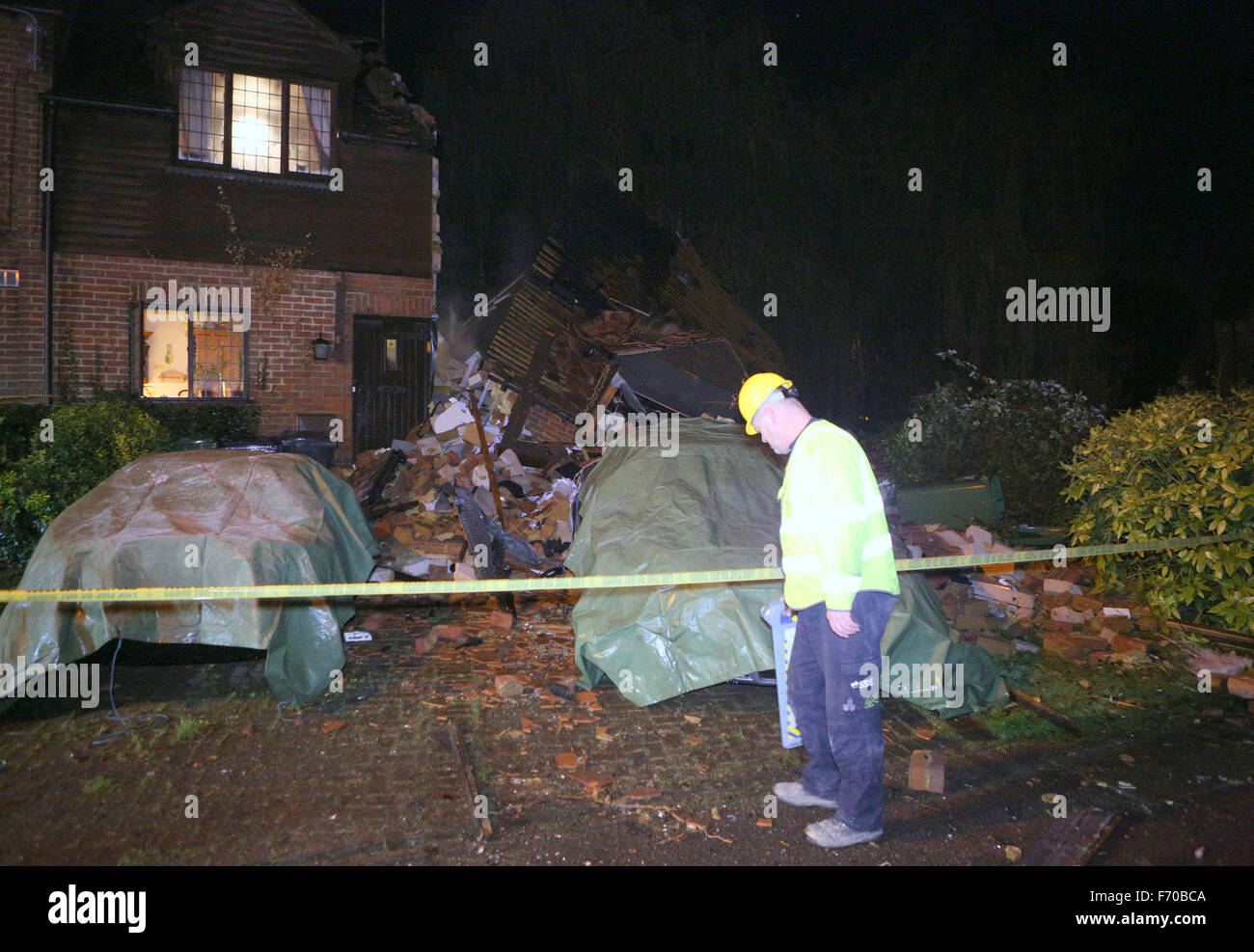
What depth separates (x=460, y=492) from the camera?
930 centimetres

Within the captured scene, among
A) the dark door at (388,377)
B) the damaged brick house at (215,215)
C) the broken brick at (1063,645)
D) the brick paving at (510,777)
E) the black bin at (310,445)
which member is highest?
the damaged brick house at (215,215)

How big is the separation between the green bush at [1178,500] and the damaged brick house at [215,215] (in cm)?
974

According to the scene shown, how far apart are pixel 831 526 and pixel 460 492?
6.55 meters

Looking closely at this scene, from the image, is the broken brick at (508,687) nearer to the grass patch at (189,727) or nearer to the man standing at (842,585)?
the grass patch at (189,727)

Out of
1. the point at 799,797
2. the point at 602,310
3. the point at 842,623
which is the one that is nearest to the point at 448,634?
the point at 799,797

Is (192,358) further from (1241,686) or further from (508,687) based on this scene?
(1241,686)

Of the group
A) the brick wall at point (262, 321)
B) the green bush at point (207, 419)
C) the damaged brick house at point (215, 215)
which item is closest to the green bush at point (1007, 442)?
the damaged brick house at point (215, 215)

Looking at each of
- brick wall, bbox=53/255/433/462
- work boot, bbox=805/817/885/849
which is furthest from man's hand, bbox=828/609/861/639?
brick wall, bbox=53/255/433/462

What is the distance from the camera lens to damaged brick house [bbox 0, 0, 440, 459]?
11.1m

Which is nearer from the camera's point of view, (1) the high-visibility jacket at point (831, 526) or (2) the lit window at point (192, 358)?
(1) the high-visibility jacket at point (831, 526)

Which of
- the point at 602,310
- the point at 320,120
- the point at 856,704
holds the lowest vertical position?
the point at 856,704

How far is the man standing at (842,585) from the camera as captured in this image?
11.1ft
